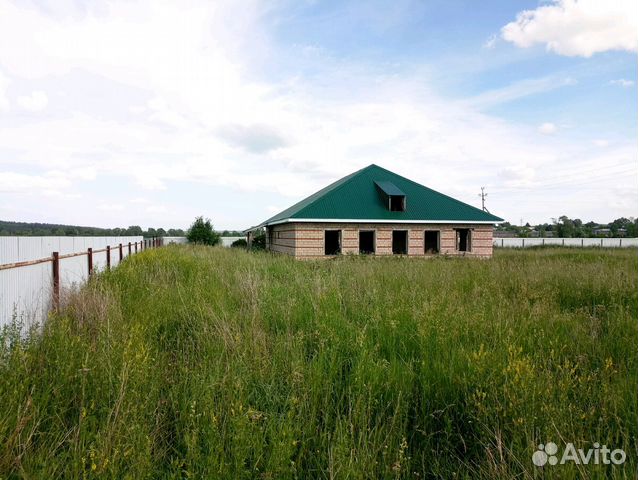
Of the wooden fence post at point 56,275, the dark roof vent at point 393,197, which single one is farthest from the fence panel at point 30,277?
the dark roof vent at point 393,197

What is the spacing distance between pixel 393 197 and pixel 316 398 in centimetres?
2014

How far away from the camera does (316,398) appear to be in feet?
9.94

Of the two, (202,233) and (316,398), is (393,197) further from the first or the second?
(202,233)

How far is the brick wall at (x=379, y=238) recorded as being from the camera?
20.6m

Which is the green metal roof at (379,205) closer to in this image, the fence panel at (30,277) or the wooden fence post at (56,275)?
the fence panel at (30,277)

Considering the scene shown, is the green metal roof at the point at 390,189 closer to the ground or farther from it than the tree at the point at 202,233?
farther from it

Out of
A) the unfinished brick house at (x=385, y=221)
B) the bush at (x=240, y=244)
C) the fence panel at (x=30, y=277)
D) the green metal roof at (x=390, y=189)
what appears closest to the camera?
the fence panel at (x=30, y=277)

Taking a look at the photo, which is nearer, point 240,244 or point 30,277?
point 30,277

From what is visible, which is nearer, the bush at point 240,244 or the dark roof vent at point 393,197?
the dark roof vent at point 393,197

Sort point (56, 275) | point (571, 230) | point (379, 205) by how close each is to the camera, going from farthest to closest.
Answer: point (571, 230)
point (379, 205)
point (56, 275)

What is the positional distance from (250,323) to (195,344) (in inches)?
28.3

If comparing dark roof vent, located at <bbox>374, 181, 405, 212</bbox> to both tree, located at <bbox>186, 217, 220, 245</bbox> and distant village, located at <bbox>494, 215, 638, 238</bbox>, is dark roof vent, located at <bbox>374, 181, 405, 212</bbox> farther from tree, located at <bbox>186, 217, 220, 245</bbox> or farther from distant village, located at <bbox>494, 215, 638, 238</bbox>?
distant village, located at <bbox>494, 215, 638, 238</bbox>

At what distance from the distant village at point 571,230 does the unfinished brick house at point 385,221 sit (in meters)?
35.8

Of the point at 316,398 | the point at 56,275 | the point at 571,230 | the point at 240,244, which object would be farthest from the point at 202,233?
the point at 571,230
